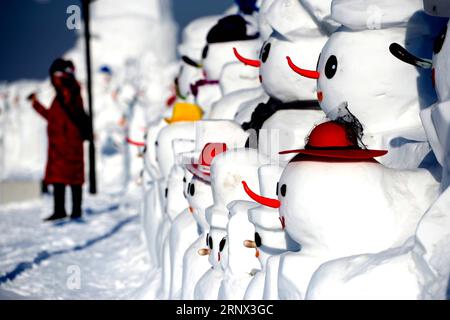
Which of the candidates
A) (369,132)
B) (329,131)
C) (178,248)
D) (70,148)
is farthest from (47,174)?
(329,131)

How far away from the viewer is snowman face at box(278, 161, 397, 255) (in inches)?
74.2

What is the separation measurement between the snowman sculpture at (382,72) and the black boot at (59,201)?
15.5 ft

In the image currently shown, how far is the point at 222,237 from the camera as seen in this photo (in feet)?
9.26

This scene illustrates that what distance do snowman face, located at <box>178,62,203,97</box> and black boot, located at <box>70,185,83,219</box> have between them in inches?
63.7

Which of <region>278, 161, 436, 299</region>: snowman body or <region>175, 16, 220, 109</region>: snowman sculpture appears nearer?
<region>278, 161, 436, 299</region>: snowman body

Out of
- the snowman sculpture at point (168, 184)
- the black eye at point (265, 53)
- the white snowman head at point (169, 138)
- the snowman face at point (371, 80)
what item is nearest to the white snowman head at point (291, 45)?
the black eye at point (265, 53)

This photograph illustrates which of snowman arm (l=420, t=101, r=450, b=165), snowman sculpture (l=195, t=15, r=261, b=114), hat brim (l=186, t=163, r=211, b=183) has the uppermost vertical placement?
snowman sculpture (l=195, t=15, r=261, b=114)

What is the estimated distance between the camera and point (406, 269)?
1767 millimetres

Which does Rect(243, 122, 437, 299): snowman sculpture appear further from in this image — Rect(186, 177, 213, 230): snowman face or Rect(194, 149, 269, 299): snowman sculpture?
Rect(186, 177, 213, 230): snowman face

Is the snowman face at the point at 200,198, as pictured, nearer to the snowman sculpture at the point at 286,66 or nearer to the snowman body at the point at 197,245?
the snowman body at the point at 197,245

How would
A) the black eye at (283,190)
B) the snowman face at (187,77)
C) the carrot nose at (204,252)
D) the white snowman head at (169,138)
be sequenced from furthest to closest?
the snowman face at (187,77) < the white snowman head at (169,138) < the carrot nose at (204,252) < the black eye at (283,190)

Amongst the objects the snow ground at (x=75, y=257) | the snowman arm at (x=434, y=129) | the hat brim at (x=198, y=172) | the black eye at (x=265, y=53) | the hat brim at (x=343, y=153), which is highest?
the black eye at (x=265, y=53)

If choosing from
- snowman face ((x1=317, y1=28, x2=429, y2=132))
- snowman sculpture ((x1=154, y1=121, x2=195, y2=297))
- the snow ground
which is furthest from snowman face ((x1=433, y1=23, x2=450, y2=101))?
the snow ground

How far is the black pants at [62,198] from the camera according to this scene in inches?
265
